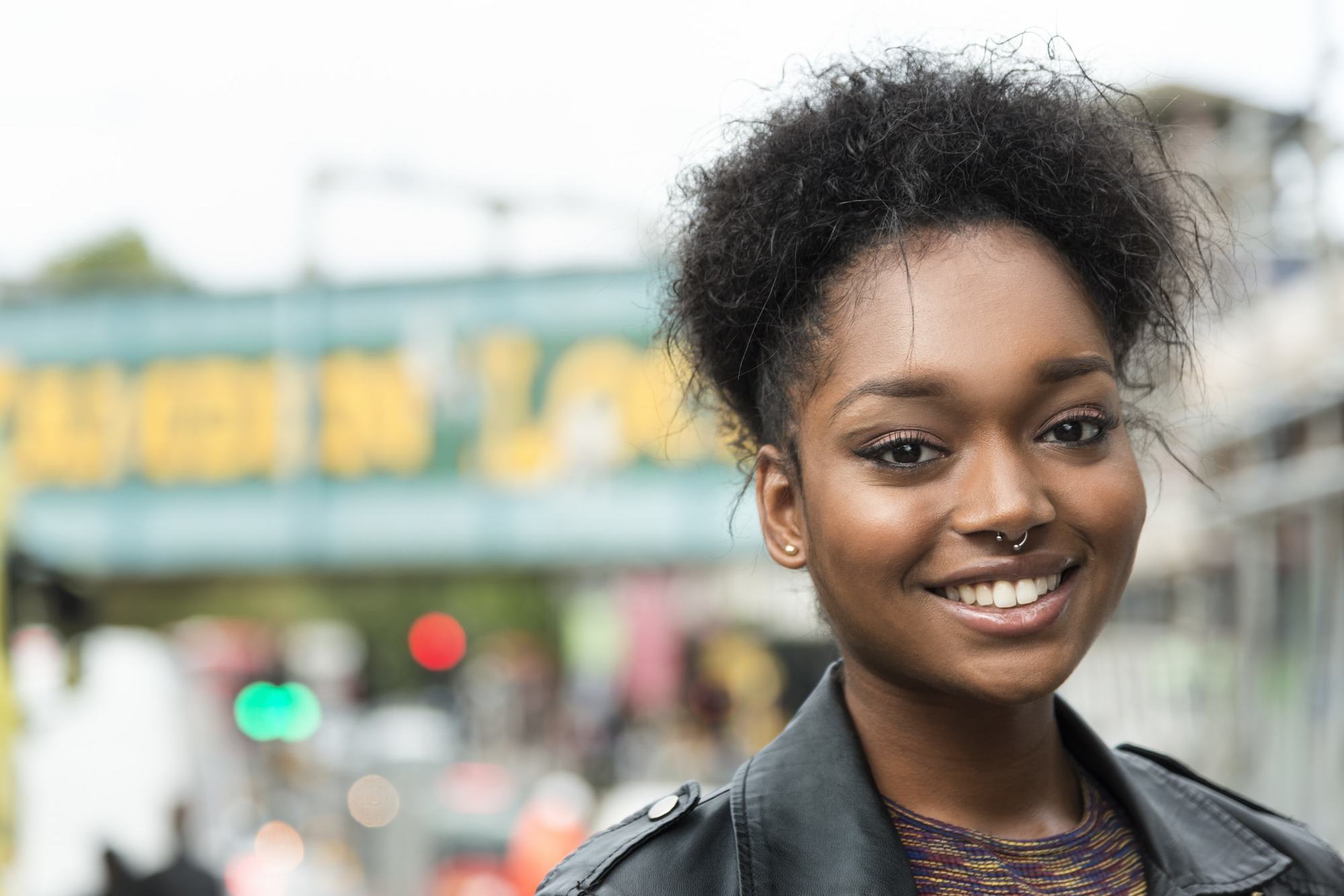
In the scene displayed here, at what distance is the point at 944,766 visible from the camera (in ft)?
5.40

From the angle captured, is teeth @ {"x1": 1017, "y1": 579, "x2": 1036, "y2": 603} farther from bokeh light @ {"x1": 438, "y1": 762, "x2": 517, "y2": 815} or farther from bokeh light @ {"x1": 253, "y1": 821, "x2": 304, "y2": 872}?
bokeh light @ {"x1": 253, "y1": 821, "x2": 304, "y2": 872}

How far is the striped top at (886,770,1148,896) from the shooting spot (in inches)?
62.5

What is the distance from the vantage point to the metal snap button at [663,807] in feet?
5.17

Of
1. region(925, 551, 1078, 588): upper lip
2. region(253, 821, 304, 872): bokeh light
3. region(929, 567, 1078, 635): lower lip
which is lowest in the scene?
region(253, 821, 304, 872): bokeh light

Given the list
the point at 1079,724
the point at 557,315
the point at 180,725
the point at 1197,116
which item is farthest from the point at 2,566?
the point at 557,315

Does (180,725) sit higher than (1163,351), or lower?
lower

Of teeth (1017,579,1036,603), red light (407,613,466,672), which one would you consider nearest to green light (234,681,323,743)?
red light (407,613,466,672)

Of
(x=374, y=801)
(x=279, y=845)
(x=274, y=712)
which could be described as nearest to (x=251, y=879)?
(x=374, y=801)

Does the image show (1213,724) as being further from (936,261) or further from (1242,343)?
(936,261)

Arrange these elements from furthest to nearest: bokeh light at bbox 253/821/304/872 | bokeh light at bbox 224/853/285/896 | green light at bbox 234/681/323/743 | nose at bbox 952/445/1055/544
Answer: green light at bbox 234/681/323/743 < bokeh light at bbox 253/821/304/872 < bokeh light at bbox 224/853/285/896 < nose at bbox 952/445/1055/544

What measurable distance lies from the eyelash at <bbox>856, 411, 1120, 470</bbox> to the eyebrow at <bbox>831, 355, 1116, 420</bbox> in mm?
42

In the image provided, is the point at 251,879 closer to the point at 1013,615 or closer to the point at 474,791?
the point at 474,791

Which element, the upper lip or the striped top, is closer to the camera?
the upper lip

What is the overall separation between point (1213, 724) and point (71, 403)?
976cm
